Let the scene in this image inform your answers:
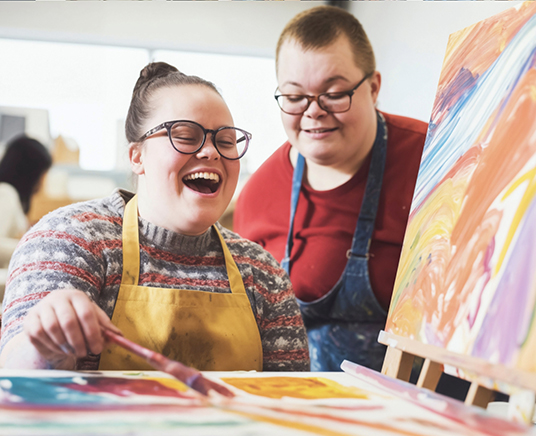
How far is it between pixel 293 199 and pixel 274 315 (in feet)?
1.81

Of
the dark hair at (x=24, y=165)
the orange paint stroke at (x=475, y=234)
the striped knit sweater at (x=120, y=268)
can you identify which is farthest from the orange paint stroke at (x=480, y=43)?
the dark hair at (x=24, y=165)

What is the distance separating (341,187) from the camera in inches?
61.9

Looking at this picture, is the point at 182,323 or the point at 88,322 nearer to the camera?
the point at 88,322

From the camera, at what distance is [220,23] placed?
3.87 m

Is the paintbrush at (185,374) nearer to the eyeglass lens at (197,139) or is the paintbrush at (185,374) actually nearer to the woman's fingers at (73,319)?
the woman's fingers at (73,319)

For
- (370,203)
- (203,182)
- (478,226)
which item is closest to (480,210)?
(478,226)

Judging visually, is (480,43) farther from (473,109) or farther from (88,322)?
(88,322)

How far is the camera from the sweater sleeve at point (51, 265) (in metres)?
0.89

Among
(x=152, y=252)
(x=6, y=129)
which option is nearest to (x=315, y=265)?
(x=152, y=252)

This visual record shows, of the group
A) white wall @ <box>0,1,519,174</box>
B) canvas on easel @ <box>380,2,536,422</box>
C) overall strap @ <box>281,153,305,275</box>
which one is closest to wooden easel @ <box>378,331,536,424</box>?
canvas on easel @ <box>380,2,536,422</box>

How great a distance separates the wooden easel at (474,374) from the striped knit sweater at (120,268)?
0.90 feet

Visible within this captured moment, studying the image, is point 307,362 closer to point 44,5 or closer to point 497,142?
point 497,142

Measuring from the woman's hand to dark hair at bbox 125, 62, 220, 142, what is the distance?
491mm

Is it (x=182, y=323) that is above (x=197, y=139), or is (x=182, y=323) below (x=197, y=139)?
below
